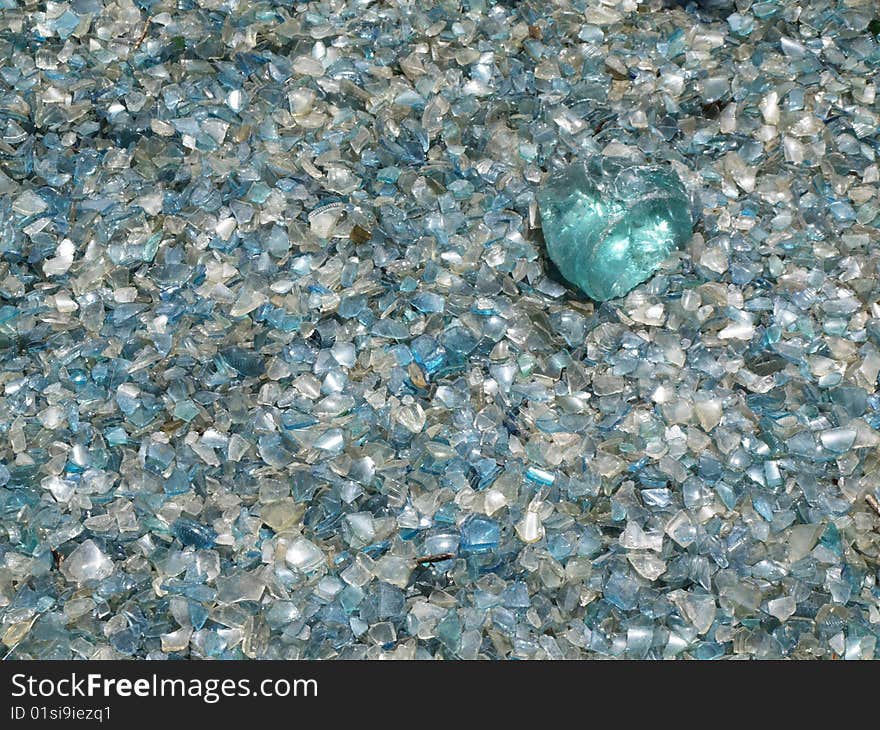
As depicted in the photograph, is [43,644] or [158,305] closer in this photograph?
[43,644]

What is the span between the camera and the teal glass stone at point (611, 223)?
1.29m

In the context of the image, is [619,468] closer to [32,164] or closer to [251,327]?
[251,327]

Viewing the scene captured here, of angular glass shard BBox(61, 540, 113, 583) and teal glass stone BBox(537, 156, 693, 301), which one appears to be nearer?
angular glass shard BBox(61, 540, 113, 583)

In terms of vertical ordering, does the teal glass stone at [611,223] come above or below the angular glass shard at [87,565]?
above

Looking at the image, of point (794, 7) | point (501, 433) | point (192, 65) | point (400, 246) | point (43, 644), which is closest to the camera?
point (43, 644)

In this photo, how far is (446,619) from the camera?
1106mm

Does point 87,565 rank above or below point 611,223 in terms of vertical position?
below

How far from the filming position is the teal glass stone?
1290 millimetres

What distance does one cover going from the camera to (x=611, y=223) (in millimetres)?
1301

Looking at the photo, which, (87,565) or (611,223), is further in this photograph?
(611,223)

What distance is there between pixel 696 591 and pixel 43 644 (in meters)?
0.67

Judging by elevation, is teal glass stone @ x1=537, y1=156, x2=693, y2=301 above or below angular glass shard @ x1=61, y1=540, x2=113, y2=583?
above

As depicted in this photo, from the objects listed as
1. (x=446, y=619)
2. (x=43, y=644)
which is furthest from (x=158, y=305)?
(x=446, y=619)

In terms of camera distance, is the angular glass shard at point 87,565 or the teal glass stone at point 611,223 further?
the teal glass stone at point 611,223
